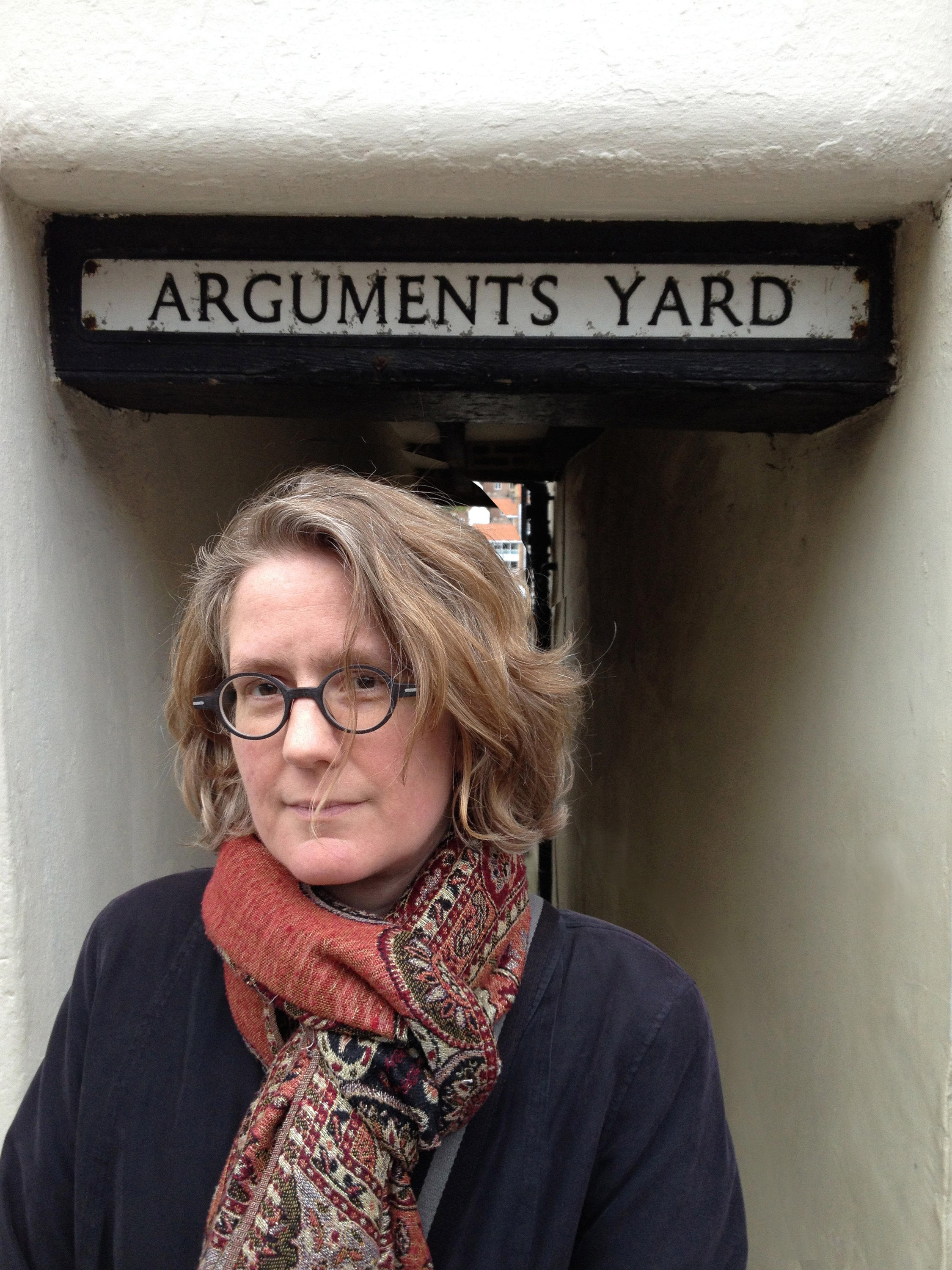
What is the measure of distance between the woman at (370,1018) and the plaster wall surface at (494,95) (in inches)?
25.2

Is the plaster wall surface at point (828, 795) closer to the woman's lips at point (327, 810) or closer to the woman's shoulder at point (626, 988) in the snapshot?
the woman's shoulder at point (626, 988)

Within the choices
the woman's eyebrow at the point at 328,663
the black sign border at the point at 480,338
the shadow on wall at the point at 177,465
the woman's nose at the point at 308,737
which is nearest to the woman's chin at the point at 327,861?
the woman's nose at the point at 308,737

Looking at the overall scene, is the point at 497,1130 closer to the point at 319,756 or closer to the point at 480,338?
the point at 319,756

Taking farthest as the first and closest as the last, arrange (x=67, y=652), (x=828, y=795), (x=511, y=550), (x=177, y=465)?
1. (x=511, y=550)
2. (x=177, y=465)
3. (x=828, y=795)
4. (x=67, y=652)

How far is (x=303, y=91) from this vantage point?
4.86 feet

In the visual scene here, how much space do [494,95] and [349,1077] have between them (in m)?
1.47

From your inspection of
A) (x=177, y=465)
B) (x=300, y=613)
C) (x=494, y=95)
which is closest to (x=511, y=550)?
(x=177, y=465)

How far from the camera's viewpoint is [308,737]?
1163 mm

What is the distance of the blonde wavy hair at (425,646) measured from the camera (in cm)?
120

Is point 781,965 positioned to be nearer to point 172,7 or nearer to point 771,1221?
point 771,1221

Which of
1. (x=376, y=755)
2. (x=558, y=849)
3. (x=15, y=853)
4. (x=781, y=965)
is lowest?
(x=558, y=849)

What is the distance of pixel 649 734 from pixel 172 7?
2946mm

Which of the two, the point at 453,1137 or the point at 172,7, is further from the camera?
the point at 172,7

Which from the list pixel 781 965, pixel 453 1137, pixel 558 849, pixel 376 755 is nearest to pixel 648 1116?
pixel 453 1137
